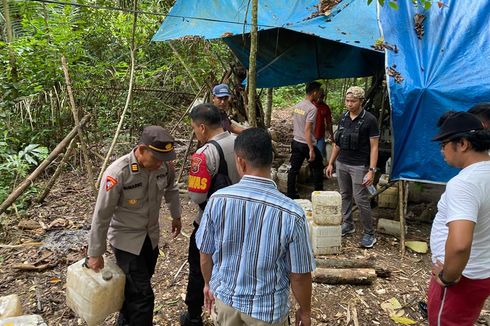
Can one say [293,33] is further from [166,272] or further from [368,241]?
[166,272]

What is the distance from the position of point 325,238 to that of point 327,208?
380mm

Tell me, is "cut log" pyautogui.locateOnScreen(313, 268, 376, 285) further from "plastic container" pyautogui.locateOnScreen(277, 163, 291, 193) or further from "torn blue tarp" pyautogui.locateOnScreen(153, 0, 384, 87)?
"torn blue tarp" pyautogui.locateOnScreen(153, 0, 384, 87)

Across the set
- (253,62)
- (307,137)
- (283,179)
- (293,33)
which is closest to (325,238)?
(307,137)

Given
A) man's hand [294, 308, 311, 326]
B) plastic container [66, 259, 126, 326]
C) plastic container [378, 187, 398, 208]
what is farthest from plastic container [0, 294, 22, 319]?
plastic container [378, 187, 398, 208]

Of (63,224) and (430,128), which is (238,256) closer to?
(430,128)

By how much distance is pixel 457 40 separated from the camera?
4.29 metres

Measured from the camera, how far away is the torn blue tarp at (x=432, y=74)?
4113mm

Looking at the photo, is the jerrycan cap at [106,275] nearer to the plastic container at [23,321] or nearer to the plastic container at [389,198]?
the plastic container at [23,321]

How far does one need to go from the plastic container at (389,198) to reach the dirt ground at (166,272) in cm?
11

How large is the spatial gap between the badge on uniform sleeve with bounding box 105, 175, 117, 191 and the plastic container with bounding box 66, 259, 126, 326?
25.7 inches

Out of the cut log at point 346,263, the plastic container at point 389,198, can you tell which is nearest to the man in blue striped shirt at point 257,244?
the cut log at point 346,263

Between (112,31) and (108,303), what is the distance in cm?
785

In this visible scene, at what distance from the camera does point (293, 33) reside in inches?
257

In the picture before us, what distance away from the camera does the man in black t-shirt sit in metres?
4.34
